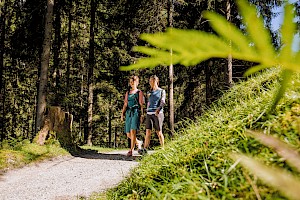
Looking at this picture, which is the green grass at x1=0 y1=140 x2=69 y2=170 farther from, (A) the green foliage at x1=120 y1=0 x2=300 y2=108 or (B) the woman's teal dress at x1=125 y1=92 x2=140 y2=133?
(A) the green foliage at x1=120 y1=0 x2=300 y2=108

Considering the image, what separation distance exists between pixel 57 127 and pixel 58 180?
546cm

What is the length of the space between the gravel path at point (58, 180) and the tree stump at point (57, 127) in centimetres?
215

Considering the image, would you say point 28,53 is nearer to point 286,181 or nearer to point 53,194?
point 53,194

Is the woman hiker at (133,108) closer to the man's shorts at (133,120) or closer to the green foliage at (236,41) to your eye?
the man's shorts at (133,120)

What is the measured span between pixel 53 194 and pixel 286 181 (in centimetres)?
554

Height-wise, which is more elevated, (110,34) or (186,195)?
(110,34)

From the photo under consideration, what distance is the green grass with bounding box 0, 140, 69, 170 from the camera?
323 inches

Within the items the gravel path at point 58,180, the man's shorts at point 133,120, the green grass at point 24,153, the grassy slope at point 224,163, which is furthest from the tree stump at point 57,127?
the grassy slope at point 224,163

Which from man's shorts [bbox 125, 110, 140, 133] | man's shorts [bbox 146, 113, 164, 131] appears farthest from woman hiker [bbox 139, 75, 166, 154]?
man's shorts [bbox 125, 110, 140, 133]

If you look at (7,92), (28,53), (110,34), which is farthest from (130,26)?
(7,92)

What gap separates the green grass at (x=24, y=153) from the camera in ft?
26.9

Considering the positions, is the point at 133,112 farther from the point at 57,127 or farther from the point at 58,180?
the point at 57,127

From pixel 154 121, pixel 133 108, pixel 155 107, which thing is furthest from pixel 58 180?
pixel 133 108

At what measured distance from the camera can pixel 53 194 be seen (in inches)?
215
